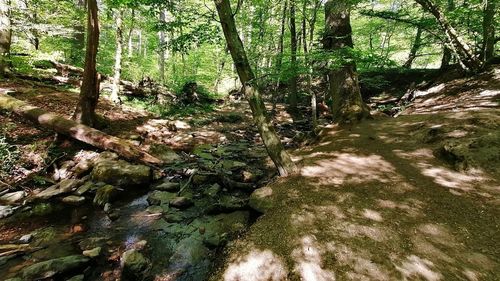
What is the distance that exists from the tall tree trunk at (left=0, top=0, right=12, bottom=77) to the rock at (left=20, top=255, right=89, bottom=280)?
26.6 ft

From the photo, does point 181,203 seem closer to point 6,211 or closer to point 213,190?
point 213,190

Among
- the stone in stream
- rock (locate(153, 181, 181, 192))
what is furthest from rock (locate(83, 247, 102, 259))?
rock (locate(153, 181, 181, 192))

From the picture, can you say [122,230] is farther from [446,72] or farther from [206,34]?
[446,72]

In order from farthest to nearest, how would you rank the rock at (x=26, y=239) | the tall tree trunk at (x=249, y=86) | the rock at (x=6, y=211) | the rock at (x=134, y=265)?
the rock at (x=6, y=211) < the tall tree trunk at (x=249, y=86) < the rock at (x=26, y=239) < the rock at (x=134, y=265)

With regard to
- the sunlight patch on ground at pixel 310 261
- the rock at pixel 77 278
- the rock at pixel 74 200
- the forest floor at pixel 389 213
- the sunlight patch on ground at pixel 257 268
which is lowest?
the rock at pixel 77 278

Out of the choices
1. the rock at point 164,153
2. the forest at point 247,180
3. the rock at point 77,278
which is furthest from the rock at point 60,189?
the rock at point 77,278

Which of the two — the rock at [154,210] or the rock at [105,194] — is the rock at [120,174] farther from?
the rock at [154,210]

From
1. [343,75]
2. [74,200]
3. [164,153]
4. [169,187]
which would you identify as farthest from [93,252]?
[343,75]

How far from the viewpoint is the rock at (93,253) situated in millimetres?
4179

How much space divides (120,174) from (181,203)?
1.97m

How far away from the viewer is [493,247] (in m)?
3.27

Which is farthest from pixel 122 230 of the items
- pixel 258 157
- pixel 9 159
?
pixel 258 157

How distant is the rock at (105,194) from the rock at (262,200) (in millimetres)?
3245

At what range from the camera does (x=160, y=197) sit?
20.6 ft
